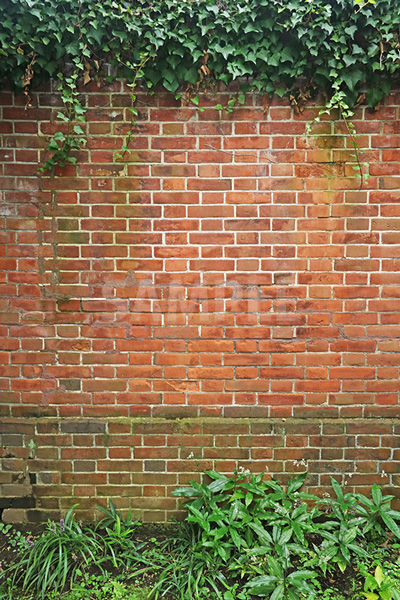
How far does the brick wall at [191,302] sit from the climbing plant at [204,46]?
126 mm

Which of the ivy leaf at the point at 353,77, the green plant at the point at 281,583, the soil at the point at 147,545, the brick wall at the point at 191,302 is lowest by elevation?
the soil at the point at 147,545

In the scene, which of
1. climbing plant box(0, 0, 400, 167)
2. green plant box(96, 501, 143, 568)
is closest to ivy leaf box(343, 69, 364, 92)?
climbing plant box(0, 0, 400, 167)

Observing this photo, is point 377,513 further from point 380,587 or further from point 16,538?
point 16,538

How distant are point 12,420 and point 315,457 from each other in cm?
212

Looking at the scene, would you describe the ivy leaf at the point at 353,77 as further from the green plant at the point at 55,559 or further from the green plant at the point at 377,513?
the green plant at the point at 55,559

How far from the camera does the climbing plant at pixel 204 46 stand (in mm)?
2533

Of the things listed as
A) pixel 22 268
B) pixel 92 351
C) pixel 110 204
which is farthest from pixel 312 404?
pixel 22 268

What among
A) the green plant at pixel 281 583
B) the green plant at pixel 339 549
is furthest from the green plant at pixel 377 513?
the green plant at pixel 281 583

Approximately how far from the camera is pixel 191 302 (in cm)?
286

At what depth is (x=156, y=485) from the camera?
9.59ft

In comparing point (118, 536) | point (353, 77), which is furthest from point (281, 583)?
point (353, 77)

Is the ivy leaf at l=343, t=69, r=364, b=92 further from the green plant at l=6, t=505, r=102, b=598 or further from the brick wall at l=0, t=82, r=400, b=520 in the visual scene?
the green plant at l=6, t=505, r=102, b=598

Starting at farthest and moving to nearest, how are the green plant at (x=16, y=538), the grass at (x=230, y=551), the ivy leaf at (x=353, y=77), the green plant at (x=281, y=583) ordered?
the green plant at (x=16, y=538), the ivy leaf at (x=353, y=77), the grass at (x=230, y=551), the green plant at (x=281, y=583)

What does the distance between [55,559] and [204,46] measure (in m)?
3.32
